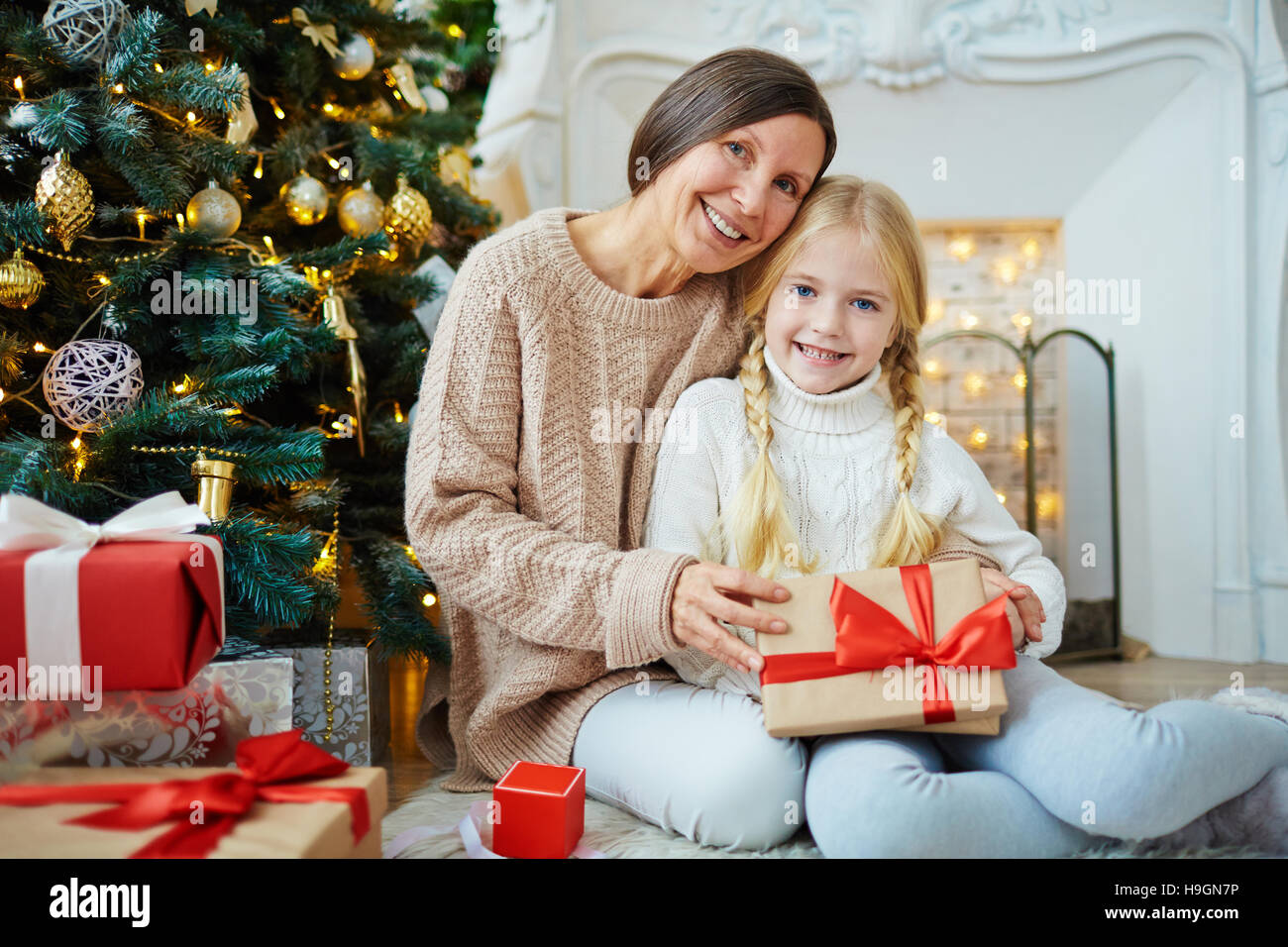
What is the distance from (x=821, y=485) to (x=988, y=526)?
0.22m

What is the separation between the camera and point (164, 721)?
972mm

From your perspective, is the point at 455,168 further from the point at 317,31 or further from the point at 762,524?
the point at 762,524

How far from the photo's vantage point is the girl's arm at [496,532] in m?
1.02

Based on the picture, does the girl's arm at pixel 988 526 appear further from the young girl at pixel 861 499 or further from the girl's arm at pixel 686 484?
the girl's arm at pixel 686 484

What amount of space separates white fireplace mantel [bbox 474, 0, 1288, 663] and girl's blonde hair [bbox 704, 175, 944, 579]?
1.14 m

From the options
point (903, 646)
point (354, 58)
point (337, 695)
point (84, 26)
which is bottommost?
point (337, 695)

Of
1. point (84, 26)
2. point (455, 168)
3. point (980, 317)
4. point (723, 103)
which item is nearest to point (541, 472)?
point (723, 103)

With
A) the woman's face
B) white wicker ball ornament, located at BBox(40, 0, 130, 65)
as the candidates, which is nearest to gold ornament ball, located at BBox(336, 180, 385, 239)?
white wicker ball ornament, located at BBox(40, 0, 130, 65)

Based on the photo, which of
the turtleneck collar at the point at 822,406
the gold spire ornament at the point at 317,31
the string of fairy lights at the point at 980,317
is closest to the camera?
the turtleneck collar at the point at 822,406

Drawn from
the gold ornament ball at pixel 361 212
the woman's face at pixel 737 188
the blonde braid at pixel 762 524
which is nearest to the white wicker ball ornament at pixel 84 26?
the gold ornament ball at pixel 361 212

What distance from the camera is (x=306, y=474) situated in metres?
1.14

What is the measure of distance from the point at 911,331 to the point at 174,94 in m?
0.99

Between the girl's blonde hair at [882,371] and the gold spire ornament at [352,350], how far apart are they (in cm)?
56

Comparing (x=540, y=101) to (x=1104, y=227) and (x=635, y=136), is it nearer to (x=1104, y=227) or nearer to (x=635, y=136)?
(x=635, y=136)
